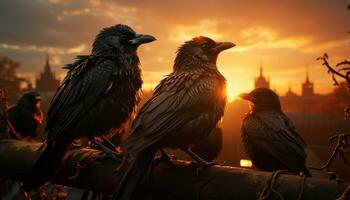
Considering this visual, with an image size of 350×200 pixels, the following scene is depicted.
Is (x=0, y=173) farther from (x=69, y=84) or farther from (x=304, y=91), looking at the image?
(x=304, y=91)

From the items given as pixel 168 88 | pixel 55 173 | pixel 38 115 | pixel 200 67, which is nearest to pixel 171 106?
pixel 168 88

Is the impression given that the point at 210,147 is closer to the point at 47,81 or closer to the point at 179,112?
the point at 179,112

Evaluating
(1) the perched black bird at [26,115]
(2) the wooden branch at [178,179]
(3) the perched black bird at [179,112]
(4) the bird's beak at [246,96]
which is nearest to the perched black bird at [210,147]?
(4) the bird's beak at [246,96]

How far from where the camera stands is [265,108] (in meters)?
6.26

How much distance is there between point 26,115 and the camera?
927 centimetres

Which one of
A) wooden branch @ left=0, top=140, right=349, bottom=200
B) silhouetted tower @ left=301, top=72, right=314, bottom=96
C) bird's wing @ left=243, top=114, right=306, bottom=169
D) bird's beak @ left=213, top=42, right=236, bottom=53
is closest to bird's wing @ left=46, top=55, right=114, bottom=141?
wooden branch @ left=0, top=140, right=349, bottom=200

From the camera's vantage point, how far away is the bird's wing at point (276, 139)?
5.02 meters

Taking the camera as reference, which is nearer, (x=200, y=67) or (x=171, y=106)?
(x=171, y=106)

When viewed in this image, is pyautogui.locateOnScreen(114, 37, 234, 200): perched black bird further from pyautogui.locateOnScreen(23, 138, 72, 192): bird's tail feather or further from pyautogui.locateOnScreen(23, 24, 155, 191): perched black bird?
pyautogui.locateOnScreen(23, 138, 72, 192): bird's tail feather

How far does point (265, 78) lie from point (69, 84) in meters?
86.4

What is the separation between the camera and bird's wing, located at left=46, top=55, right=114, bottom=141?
402 centimetres

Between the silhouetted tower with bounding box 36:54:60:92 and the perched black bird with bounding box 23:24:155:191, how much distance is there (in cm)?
8774

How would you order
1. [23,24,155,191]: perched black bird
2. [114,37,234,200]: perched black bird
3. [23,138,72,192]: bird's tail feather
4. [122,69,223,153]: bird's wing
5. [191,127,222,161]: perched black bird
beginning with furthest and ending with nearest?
[191,127,222,161]: perched black bird < [23,24,155,191]: perched black bird < [23,138,72,192]: bird's tail feather < [122,69,223,153]: bird's wing < [114,37,234,200]: perched black bird

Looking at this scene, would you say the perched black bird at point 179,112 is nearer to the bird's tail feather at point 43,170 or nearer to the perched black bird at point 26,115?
the bird's tail feather at point 43,170
